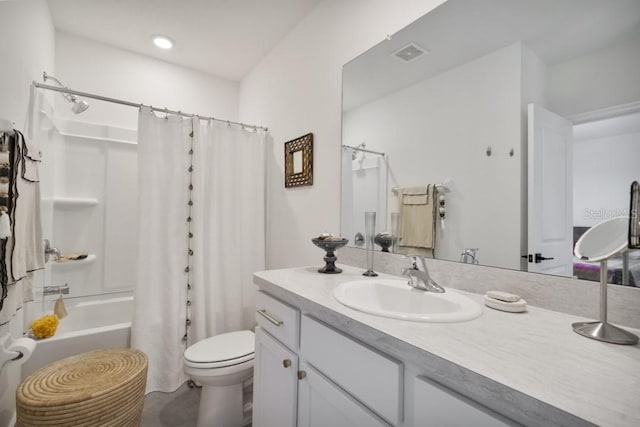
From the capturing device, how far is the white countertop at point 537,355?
1.41ft

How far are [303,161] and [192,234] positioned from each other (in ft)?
3.19

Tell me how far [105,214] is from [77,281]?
1.91ft

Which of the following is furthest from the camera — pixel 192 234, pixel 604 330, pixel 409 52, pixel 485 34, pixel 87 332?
pixel 192 234

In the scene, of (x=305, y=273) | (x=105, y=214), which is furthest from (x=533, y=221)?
(x=105, y=214)

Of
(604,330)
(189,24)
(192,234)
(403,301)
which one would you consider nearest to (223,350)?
(192,234)

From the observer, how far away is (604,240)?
2.36ft

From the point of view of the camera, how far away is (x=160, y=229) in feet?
6.35

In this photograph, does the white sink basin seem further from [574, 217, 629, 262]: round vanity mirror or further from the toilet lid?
the toilet lid

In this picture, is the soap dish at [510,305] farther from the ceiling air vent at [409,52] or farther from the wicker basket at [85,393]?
the wicker basket at [85,393]

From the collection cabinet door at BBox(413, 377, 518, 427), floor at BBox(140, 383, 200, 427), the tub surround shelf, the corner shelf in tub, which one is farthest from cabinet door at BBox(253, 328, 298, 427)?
the tub surround shelf

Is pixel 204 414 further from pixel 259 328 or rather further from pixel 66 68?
pixel 66 68

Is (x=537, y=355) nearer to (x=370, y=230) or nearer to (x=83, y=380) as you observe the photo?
(x=370, y=230)

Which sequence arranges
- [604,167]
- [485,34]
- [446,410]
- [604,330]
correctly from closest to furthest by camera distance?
[446,410]
[604,330]
[604,167]
[485,34]

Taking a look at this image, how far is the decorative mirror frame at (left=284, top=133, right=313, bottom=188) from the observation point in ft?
6.24
